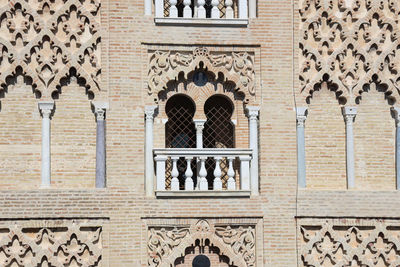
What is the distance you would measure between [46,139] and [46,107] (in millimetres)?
541

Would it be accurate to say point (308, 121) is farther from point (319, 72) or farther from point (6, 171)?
point (6, 171)

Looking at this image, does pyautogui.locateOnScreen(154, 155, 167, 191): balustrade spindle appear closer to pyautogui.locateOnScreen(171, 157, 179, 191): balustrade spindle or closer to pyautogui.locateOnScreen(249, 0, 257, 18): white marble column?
pyautogui.locateOnScreen(171, 157, 179, 191): balustrade spindle

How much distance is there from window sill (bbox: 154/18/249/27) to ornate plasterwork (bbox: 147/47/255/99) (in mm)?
449

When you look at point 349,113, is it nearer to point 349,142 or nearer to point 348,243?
point 349,142

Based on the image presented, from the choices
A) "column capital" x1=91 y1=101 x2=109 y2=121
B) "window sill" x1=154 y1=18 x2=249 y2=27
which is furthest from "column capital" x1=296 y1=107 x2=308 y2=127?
"column capital" x1=91 y1=101 x2=109 y2=121

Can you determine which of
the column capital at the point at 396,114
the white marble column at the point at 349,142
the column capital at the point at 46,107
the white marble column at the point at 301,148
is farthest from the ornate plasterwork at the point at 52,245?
the column capital at the point at 396,114

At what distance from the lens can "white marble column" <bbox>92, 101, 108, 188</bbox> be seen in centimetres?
1445

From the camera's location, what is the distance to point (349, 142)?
14992 millimetres

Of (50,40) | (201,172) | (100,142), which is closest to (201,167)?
(201,172)

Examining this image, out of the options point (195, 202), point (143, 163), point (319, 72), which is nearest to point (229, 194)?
point (195, 202)

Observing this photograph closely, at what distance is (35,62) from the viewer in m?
14.5

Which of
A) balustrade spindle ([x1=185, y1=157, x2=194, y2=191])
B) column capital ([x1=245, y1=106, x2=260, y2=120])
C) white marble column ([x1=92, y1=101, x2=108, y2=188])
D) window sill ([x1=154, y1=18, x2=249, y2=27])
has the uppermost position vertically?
window sill ([x1=154, y1=18, x2=249, y2=27])

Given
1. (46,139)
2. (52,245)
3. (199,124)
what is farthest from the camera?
(199,124)

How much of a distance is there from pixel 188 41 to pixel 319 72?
7.75 feet
